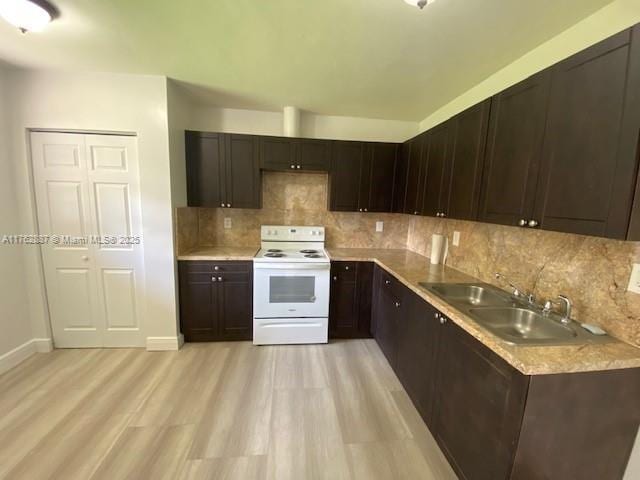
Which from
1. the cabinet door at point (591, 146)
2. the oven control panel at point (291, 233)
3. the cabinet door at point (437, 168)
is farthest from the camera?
the oven control panel at point (291, 233)

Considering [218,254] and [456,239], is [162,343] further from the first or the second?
[456,239]

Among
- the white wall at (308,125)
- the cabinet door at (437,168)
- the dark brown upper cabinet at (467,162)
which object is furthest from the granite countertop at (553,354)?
the white wall at (308,125)

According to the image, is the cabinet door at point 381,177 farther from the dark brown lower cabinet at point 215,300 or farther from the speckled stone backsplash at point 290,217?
the dark brown lower cabinet at point 215,300

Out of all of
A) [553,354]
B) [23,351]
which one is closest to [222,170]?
[23,351]

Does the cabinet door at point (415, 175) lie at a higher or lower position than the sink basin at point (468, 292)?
higher

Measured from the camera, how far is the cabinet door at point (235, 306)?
2.63 metres

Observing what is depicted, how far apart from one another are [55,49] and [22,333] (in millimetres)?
2461

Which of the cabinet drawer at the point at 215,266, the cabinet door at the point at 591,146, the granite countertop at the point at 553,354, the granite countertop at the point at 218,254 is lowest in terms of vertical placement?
the cabinet drawer at the point at 215,266

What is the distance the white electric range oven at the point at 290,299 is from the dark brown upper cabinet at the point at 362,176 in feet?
2.52

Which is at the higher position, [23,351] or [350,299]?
[350,299]

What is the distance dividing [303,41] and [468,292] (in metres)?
2.14

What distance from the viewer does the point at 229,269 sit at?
8.56 ft

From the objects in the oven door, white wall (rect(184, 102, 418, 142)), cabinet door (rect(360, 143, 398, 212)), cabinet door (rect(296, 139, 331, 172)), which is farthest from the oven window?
white wall (rect(184, 102, 418, 142))

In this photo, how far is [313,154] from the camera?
282 centimetres
